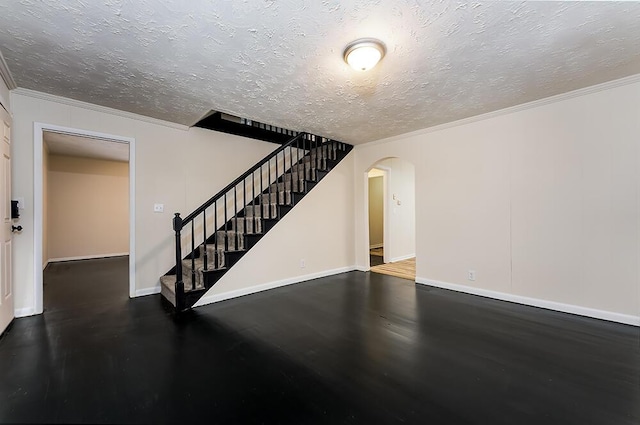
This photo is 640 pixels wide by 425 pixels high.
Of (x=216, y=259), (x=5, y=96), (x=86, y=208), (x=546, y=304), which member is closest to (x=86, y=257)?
(x=86, y=208)

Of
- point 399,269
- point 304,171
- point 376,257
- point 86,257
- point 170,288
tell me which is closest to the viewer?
point 170,288

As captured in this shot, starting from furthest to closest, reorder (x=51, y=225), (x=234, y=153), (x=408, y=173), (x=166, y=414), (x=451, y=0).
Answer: (x=408, y=173)
(x=51, y=225)
(x=234, y=153)
(x=451, y=0)
(x=166, y=414)

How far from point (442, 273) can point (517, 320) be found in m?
1.28

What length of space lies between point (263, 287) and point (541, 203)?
3716mm

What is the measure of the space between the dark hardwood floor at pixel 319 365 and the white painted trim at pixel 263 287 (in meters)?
0.18

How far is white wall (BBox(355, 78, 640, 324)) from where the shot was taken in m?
2.75

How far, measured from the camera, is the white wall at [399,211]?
6102mm

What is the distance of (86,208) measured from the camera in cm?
664

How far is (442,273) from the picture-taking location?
4.09 m

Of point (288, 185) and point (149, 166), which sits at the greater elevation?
point (149, 166)

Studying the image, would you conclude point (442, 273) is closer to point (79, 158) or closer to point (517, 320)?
point (517, 320)

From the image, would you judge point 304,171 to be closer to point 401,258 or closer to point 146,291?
point 146,291

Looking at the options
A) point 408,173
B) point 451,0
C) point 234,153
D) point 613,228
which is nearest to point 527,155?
point 613,228

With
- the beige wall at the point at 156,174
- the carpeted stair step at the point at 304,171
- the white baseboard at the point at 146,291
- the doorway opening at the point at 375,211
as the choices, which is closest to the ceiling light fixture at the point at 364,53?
the carpeted stair step at the point at 304,171
